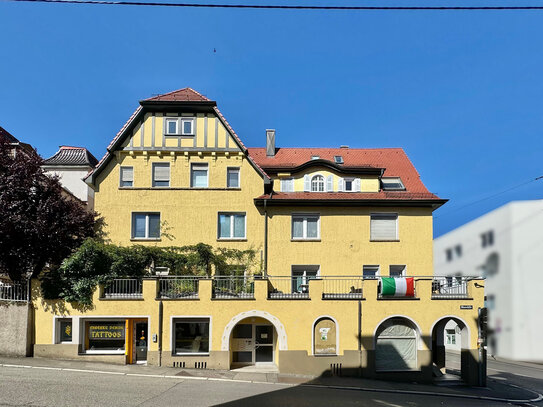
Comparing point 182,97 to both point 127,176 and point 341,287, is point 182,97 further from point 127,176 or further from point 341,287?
point 341,287

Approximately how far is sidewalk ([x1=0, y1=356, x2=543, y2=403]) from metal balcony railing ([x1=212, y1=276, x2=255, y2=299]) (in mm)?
3233

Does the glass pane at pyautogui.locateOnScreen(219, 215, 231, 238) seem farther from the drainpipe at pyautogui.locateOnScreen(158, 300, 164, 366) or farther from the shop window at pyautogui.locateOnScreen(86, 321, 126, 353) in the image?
the shop window at pyautogui.locateOnScreen(86, 321, 126, 353)

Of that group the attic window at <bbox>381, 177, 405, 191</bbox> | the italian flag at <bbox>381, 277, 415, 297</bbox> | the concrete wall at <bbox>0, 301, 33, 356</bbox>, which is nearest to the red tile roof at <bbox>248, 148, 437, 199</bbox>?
the attic window at <bbox>381, 177, 405, 191</bbox>

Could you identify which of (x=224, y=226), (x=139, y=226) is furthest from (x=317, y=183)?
(x=139, y=226)

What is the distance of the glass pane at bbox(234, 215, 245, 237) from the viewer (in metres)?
22.8

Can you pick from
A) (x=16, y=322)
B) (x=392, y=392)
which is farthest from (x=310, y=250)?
(x=16, y=322)

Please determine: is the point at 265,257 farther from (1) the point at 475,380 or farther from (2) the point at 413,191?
(1) the point at 475,380

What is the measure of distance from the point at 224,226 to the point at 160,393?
10.6 meters

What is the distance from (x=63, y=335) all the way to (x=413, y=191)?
1898 cm

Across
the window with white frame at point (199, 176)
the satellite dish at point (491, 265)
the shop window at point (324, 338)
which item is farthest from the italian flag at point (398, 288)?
the satellite dish at point (491, 265)

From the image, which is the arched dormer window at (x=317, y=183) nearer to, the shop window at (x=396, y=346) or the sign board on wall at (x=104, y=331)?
the shop window at (x=396, y=346)

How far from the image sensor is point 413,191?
2406 cm

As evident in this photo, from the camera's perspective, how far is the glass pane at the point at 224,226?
22766 mm

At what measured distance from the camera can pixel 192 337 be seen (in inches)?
738
